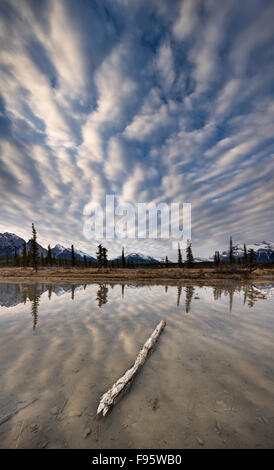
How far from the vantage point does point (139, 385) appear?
3920mm

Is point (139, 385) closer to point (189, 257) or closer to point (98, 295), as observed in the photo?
point (98, 295)

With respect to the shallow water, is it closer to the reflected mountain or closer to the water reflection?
the water reflection

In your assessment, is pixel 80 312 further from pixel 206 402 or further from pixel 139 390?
pixel 206 402

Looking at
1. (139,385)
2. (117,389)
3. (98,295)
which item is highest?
(117,389)

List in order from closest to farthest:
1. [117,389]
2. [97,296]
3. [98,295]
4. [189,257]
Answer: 1. [117,389]
2. [97,296]
3. [98,295]
4. [189,257]

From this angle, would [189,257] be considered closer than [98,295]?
No

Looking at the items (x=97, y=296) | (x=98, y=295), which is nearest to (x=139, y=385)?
(x=97, y=296)

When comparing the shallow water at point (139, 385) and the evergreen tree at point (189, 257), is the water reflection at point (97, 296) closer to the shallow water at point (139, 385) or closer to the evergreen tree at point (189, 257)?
the shallow water at point (139, 385)

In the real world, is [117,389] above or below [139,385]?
above

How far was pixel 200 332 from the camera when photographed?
23.1 ft

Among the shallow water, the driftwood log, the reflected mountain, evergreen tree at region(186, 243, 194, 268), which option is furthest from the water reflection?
evergreen tree at region(186, 243, 194, 268)

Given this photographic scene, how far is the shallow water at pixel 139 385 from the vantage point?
2691 millimetres

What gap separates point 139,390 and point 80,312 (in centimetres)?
706
